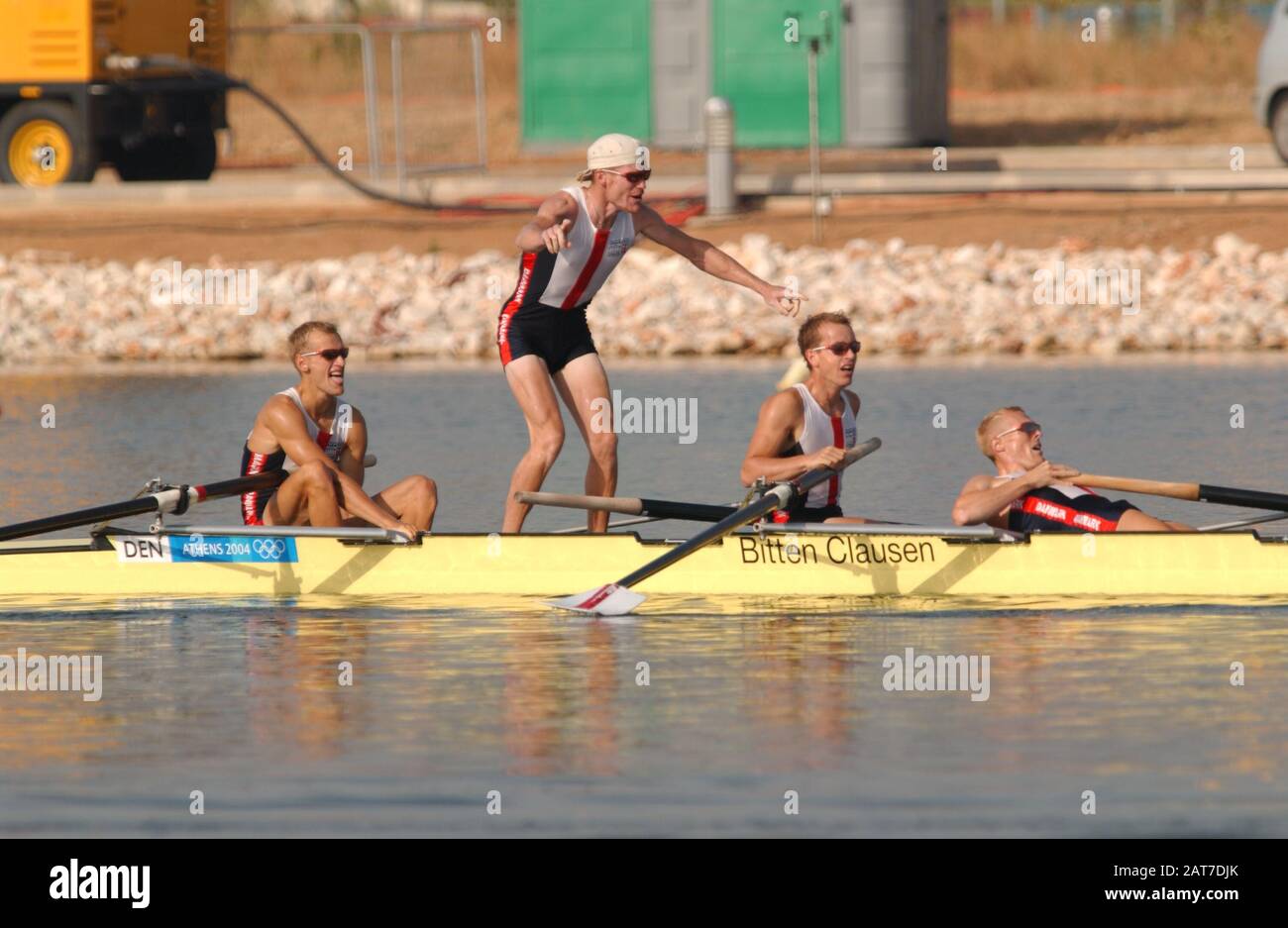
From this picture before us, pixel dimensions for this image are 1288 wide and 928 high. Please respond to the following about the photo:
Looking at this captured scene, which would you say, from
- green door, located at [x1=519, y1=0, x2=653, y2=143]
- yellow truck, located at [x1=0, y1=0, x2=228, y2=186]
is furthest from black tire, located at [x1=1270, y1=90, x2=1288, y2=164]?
yellow truck, located at [x1=0, y1=0, x2=228, y2=186]

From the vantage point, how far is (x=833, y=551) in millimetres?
12242

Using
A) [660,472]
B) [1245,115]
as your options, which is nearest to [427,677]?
[660,472]

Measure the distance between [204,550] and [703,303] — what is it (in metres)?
14.0

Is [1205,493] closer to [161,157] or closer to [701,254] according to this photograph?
[701,254]

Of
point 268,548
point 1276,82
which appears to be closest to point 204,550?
point 268,548

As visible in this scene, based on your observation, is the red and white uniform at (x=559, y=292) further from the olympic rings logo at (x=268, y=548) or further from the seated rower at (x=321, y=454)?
the olympic rings logo at (x=268, y=548)

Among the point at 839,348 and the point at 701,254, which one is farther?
the point at 701,254

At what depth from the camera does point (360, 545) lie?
12500 mm

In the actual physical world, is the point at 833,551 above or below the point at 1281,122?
below

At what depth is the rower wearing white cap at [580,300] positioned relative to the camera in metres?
12.7
